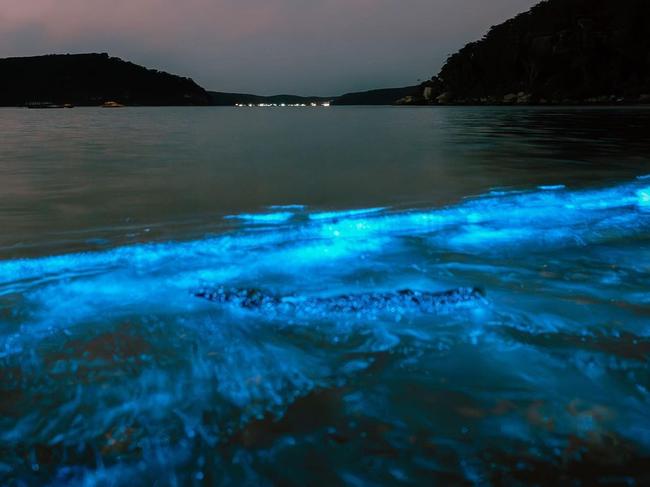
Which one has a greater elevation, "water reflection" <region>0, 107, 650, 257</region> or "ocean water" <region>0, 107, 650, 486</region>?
"ocean water" <region>0, 107, 650, 486</region>

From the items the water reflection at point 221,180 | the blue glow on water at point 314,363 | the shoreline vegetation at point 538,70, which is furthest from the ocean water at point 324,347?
the shoreline vegetation at point 538,70

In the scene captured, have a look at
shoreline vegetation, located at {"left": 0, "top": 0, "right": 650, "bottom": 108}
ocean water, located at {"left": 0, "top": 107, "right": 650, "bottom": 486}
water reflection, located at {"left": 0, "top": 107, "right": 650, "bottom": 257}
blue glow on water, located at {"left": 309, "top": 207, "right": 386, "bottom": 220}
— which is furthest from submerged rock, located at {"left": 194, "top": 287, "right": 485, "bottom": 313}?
shoreline vegetation, located at {"left": 0, "top": 0, "right": 650, "bottom": 108}

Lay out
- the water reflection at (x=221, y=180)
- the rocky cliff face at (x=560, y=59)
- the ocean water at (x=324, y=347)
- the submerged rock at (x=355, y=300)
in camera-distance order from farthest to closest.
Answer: the rocky cliff face at (x=560, y=59)
the water reflection at (x=221, y=180)
the submerged rock at (x=355, y=300)
the ocean water at (x=324, y=347)

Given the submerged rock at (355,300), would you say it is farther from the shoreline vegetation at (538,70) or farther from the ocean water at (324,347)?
the shoreline vegetation at (538,70)

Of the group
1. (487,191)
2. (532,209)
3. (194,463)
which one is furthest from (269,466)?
(487,191)

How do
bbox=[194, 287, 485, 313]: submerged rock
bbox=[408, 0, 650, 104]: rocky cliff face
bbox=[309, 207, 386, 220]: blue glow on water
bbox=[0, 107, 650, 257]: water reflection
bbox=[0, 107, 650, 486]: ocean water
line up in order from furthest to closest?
bbox=[408, 0, 650, 104]: rocky cliff face → bbox=[309, 207, 386, 220]: blue glow on water → bbox=[0, 107, 650, 257]: water reflection → bbox=[194, 287, 485, 313]: submerged rock → bbox=[0, 107, 650, 486]: ocean water

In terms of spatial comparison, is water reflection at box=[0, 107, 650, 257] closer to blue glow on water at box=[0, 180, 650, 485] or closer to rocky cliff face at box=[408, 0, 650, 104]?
blue glow on water at box=[0, 180, 650, 485]
